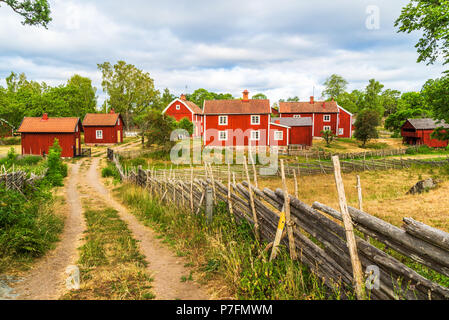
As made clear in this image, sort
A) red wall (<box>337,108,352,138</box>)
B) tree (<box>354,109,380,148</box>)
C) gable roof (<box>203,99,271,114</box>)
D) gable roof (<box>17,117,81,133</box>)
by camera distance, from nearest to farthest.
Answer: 1. gable roof (<box>17,117,81,133</box>)
2. gable roof (<box>203,99,271,114</box>)
3. tree (<box>354,109,380,148</box>)
4. red wall (<box>337,108,352,138</box>)

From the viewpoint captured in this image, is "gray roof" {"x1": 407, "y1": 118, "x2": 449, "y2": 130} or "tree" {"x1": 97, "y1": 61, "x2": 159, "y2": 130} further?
"tree" {"x1": 97, "y1": 61, "x2": 159, "y2": 130}

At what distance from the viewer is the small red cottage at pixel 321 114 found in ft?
161

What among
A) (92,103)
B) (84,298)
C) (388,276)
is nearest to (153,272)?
(84,298)

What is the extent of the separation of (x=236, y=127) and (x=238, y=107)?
2503 mm

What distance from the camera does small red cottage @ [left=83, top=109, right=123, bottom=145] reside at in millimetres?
41125

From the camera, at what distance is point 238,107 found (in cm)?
3556

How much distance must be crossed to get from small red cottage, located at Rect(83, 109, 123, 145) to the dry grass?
90.5ft

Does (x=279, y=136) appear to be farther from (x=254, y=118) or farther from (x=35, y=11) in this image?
(x=35, y=11)

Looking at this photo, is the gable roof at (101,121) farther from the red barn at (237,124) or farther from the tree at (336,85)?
the tree at (336,85)

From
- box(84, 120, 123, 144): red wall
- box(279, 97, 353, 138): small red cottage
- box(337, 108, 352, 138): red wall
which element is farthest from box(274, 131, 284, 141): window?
box(84, 120, 123, 144): red wall

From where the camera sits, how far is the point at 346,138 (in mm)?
50062

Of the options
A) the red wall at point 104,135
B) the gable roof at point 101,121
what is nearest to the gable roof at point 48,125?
the gable roof at point 101,121

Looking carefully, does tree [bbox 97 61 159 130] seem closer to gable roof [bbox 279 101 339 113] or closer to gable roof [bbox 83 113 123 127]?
gable roof [bbox 83 113 123 127]
